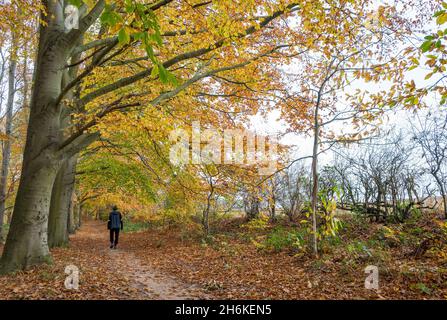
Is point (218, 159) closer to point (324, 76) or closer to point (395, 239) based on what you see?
point (324, 76)

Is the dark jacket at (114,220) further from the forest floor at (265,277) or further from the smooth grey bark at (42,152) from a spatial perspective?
the smooth grey bark at (42,152)

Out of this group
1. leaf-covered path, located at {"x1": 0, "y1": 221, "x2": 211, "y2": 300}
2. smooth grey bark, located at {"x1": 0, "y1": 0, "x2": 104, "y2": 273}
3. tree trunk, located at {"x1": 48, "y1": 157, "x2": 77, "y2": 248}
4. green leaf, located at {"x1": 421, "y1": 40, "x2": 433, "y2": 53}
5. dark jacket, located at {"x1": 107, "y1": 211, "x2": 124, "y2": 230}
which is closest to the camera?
green leaf, located at {"x1": 421, "y1": 40, "x2": 433, "y2": 53}

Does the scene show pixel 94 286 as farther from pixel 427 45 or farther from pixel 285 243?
pixel 427 45

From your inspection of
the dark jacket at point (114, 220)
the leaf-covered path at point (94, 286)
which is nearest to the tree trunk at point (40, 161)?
the leaf-covered path at point (94, 286)

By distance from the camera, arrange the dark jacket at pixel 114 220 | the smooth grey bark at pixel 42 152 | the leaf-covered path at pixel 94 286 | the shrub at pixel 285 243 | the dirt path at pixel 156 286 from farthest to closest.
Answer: the dark jacket at pixel 114 220 → the shrub at pixel 285 243 → the smooth grey bark at pixel 42 152 → the dirt path at pixel 156 286 → the leaf-covered path at pixel 94 286

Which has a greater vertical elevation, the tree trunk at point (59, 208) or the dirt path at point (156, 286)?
the tree trunk at point (59, 208)

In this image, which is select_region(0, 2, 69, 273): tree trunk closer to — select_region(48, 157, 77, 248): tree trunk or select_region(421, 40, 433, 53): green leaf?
select_region(48, 157, 77, 248): tree trunk

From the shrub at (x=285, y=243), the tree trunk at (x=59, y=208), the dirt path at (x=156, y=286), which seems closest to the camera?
the dirt path at (x=156, y=286)

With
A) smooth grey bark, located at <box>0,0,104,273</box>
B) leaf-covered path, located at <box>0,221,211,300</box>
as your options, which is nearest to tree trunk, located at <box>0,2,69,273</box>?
smooth grey bark, located at <box>0,0,104,273</box>

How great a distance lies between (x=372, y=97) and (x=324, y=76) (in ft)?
9.28

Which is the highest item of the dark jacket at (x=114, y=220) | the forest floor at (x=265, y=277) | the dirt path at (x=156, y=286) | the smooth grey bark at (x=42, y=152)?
the smooth grey bark at (x=42, y=152)

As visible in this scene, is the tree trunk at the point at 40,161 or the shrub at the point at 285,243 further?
the shrub at the point at 285,243

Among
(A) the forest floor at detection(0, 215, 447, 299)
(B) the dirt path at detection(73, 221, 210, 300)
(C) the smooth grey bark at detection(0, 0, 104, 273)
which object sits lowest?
(B) the dirt path at detection(73, 221, 210, 300)
